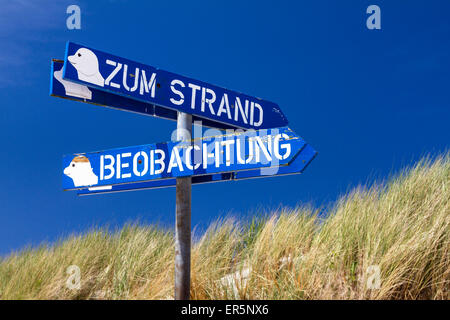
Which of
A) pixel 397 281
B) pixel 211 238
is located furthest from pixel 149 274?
pixel 397 281

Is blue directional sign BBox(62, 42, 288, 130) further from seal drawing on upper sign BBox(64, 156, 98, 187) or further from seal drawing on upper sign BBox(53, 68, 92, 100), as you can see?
seal drawing on upper sign BBox(64, 156, 98, 187)

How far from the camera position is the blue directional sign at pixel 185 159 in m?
3.73

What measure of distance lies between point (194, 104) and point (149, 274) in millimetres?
2249

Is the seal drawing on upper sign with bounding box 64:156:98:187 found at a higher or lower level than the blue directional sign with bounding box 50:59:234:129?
lower

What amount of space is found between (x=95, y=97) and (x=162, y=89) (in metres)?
0.65

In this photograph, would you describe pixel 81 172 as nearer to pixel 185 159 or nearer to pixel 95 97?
pixel 95 97

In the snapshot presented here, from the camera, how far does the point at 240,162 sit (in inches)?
151

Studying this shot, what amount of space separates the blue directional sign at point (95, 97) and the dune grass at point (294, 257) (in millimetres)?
1663

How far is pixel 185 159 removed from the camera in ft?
13.1

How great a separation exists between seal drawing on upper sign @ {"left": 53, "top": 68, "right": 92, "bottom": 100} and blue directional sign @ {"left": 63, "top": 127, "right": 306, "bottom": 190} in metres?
0.63

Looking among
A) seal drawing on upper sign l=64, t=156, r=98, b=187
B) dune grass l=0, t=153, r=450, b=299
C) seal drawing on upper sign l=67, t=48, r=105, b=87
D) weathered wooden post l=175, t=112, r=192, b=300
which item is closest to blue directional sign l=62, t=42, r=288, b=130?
seal drawing on upper sign l=67, t=48, r=105, b=87

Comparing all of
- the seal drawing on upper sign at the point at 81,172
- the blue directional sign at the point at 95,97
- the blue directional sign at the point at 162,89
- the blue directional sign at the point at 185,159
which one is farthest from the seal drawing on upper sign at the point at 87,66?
the seal drawing on upper sign at the point at 81,172

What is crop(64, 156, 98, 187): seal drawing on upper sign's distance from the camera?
4.42m

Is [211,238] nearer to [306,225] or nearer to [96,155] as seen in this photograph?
[306,225]
